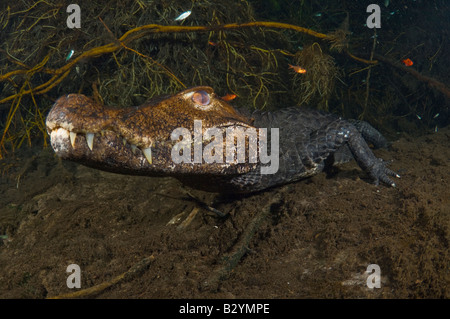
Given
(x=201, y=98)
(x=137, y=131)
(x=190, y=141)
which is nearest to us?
(x=137, y=131)

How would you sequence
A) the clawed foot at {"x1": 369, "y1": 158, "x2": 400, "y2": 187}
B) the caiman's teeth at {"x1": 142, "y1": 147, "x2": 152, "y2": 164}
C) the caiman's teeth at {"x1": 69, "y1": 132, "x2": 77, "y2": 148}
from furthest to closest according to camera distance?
the clawed foot at {"x1": 369, "y1": 158, "x2": 400, "y2": 187} < the caiman's teeth at {"x1": 142, "y1": 147, "x2": 152, "y2": 164} < the caiman's teeth at {"x1": 69, "y1": 132, "x2": 77, "y2": 148}

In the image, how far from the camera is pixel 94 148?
85.0 inches

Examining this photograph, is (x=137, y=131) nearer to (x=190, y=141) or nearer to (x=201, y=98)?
(x=190, y=141)

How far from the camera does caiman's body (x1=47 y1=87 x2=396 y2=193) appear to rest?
2164mm

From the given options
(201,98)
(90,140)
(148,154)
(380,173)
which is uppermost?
(201,98)

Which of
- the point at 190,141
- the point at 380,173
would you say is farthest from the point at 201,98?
the point at 380,173

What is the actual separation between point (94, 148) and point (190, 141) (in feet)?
2.82

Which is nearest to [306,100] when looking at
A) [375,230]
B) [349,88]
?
[349,88]

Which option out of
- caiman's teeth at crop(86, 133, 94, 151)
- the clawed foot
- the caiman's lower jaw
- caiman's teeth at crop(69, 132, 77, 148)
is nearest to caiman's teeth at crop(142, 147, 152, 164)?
the caiman's lower jaw

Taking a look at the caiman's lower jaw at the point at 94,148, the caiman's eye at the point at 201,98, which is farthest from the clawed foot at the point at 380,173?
the caiman's lower jaw at the point at 94,148

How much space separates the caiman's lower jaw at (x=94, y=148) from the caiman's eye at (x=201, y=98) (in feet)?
2.91

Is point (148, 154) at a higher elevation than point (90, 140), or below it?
below

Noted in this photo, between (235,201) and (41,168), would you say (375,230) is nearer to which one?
(235,201)

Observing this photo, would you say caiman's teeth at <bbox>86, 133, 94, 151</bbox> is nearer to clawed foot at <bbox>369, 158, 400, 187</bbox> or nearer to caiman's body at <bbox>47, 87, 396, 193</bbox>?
caiman's body at <bbox>47, 87, 396, 193</bbox>
